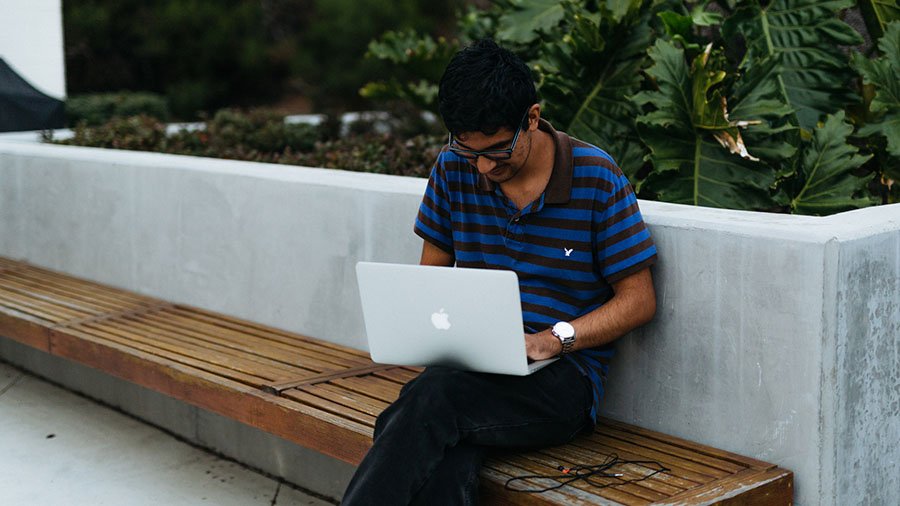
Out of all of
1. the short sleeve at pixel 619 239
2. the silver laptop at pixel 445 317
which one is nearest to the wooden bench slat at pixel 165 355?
the silver laptop at pixel 445 317

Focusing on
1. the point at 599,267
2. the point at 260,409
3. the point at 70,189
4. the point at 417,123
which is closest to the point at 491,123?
the point at 599,267

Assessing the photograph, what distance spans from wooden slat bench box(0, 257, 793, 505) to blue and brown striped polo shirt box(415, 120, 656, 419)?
270mm

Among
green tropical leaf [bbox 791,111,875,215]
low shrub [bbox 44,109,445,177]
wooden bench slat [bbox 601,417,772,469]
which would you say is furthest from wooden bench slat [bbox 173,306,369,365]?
green tropical leaf [bbox 791,111,875,215]

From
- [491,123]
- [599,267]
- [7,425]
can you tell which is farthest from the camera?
[7,425]

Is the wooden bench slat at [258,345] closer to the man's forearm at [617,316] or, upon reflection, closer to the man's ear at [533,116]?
the man's forearm at [617,316]

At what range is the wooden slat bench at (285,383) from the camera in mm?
2717

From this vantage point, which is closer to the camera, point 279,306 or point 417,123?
point 279,306

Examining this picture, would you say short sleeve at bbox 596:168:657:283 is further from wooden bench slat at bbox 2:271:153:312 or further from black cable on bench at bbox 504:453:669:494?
wooden bench slat at bbox 2:271:153:312

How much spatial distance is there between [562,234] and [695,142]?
1354 millimetres

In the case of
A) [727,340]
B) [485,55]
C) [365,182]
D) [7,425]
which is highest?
[485,55]

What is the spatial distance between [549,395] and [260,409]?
104 cm

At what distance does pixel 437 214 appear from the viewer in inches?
127

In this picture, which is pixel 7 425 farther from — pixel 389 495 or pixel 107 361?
pixel 389 495

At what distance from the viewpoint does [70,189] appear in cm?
555
